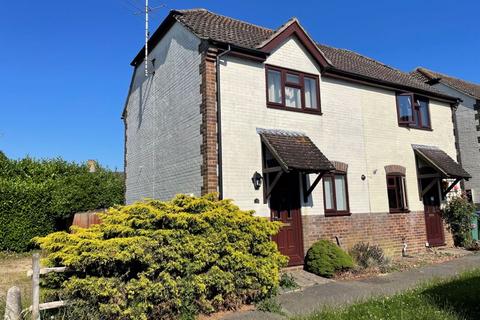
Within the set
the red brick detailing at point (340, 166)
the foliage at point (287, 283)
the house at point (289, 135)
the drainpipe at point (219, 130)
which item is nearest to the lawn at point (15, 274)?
the house at point (289, 135)

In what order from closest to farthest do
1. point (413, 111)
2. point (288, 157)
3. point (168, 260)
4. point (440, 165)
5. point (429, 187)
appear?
point (168, 260), point (288, 157), point (440, 165), point (429, 187), point (413, 111)

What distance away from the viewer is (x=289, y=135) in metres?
11.5

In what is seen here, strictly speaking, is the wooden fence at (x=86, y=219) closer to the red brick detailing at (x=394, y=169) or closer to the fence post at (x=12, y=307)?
the fence post at (x=12, y=307)

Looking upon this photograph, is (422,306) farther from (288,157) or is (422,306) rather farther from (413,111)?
(413,111)

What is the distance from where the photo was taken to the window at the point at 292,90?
11727mm

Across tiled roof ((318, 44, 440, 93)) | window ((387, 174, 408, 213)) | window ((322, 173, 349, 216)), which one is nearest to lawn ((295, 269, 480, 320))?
window ((322, 173, 349, 216))

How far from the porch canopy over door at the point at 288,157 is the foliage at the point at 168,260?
2.23 metres

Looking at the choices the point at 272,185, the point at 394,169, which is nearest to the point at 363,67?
the point at 394,169

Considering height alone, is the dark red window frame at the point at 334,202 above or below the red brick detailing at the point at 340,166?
below

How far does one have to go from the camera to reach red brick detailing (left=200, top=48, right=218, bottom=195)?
995 cm

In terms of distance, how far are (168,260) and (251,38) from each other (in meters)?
7.98

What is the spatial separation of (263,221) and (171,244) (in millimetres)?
2308

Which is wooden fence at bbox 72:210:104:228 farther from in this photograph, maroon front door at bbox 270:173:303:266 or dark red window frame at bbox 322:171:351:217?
dark red window frame at bbox 322:171:351:217

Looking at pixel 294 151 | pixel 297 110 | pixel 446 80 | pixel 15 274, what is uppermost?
pixel 446 80
